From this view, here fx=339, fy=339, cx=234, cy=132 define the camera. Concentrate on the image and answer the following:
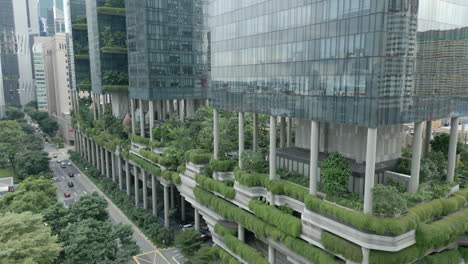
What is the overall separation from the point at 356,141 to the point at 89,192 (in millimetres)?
73270

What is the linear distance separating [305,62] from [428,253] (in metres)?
23.6

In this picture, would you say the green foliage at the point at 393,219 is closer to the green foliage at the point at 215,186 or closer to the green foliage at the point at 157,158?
the green foliage at the point at 215,186

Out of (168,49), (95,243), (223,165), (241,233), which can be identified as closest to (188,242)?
(241,233)

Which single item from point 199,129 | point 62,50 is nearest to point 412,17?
point 199,129

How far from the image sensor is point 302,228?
122 ft

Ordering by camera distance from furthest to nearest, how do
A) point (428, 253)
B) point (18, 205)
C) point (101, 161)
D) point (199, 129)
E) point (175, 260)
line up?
point (101, 161) < point (199, 129) < point (175, 260) < point (18, 205) < point (428, 253)

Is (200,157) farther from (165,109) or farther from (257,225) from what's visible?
(165,109)

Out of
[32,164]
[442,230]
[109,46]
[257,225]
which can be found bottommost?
[32,164]

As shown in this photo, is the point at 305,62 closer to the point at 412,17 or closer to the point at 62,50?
the point at 412,17

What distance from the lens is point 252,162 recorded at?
45281 millimetres

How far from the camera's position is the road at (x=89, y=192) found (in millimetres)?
56469

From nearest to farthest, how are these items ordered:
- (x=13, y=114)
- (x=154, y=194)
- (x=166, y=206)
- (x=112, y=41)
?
(x=166, y=206) < (x=154, y=194) < (x=112, y=41) < (x=13, y=114)

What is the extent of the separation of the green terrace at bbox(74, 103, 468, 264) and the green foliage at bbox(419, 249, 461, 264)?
129 mm

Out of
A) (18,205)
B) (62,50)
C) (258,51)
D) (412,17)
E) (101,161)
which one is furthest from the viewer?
(62,50)
